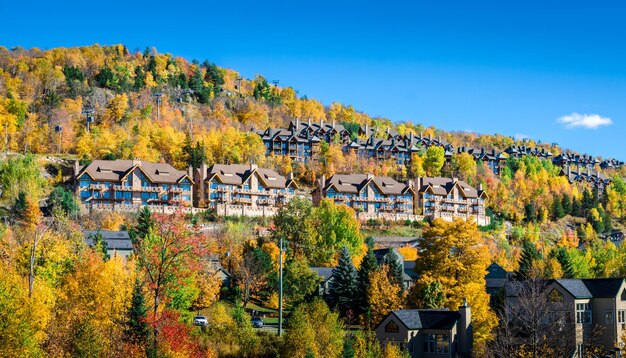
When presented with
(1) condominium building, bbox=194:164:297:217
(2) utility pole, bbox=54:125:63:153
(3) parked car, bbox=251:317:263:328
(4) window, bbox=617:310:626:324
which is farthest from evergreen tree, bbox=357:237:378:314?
(2) utility pole, bbox=54:125:63:153

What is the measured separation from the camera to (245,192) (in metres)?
103

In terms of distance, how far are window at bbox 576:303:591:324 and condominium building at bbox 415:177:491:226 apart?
60498 millimetres

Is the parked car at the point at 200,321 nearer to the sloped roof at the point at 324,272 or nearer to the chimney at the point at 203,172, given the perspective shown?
the sloped roof at the point at 324,272

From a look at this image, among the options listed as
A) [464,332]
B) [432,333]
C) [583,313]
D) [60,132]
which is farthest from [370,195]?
[464,332]

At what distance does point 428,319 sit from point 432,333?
92cm

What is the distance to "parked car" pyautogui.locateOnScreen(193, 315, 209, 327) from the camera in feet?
182

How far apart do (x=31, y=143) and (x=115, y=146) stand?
12.5 metres

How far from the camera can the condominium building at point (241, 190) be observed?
100 meters

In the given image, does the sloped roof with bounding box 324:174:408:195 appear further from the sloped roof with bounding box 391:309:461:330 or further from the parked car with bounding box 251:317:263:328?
the sloped roof with bounding box 391:309:461:330

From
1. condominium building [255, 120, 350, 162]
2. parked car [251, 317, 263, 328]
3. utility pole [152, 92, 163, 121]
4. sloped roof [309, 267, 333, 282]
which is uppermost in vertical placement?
utility pole [152, 92, 163, 121]

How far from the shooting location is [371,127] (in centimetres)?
16712

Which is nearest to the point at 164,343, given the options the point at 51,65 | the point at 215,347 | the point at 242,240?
the point at 215,347

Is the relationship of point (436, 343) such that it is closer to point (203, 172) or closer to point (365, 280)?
point (365, 280)

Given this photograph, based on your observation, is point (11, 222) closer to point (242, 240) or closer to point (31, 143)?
point (242, 240)
